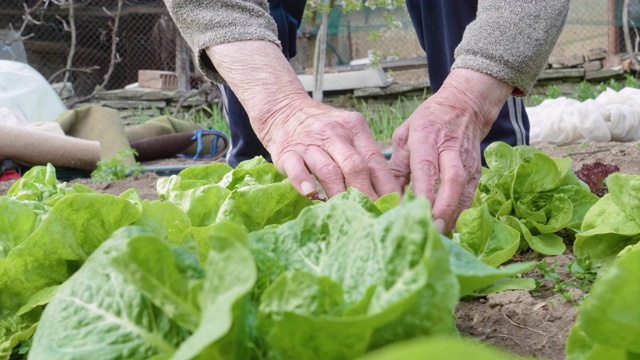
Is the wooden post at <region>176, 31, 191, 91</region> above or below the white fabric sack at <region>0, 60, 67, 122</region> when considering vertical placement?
below

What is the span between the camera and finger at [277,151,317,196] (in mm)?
1237

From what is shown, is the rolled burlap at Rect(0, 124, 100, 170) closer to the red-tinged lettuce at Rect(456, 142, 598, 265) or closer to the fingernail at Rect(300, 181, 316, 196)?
the red-tinged lettuce at Rect(456, 142, 598, 265)

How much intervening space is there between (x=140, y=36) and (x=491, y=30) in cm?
870

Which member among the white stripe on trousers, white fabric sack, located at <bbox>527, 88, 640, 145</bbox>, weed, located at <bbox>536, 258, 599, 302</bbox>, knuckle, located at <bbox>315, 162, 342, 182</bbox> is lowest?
white fabric sack, located at <bbox>527, 88, 640, 145</bbox>

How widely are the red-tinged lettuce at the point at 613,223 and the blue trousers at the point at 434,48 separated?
1.28 meters

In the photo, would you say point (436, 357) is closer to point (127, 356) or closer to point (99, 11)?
point (127, 356)

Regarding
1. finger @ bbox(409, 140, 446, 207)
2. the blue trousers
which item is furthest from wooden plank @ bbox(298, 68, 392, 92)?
finger @ bbox(409, 140, 446, 207)

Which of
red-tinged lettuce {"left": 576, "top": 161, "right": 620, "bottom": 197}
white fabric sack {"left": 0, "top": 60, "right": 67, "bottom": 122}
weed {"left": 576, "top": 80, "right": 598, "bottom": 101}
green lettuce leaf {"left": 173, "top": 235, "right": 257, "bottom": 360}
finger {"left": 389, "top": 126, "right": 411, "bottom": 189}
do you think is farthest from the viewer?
weed {"left": 576, "top": 80, "right": 598, "bottom": 101}

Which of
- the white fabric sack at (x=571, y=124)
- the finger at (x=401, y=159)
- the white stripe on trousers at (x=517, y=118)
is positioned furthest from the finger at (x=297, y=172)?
the white fabric sack at (x=571, y=124)

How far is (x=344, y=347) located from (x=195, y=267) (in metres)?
0.16

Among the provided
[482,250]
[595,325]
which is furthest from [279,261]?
[482,250]

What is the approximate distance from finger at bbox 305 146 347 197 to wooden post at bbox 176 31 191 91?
7.91 m

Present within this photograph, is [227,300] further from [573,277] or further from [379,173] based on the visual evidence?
[573,277]

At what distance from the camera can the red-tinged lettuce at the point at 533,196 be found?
168cm
